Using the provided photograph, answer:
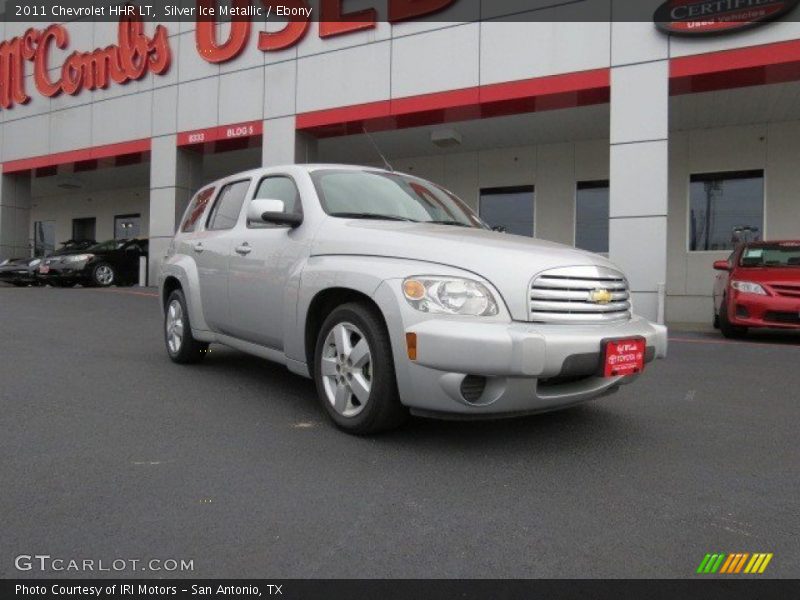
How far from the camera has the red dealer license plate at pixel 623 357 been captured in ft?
10.6

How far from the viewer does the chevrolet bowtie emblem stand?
11.1ft

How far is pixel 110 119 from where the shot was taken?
17.8 meters

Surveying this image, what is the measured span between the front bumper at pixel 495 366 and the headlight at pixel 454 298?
0.25 ft

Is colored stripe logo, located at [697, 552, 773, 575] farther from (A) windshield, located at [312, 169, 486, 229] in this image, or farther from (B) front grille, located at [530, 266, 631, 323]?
(A) windshield, located at [312, 169, 486, 229]

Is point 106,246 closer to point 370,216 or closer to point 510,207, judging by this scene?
point 510,207

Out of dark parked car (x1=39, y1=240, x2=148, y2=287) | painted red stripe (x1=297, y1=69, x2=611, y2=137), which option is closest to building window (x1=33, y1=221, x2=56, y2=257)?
dark parked car (x1=39, y1=240, x2=148, y2=287)

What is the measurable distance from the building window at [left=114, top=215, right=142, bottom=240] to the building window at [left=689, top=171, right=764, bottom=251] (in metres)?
19.9

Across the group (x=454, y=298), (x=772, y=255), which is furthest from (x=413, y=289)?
(x=772, y=255)

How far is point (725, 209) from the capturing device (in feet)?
46.3

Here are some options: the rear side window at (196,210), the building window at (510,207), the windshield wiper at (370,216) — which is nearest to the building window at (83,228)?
the building window at (510,207)

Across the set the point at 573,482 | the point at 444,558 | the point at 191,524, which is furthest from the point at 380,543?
the point at 573,482

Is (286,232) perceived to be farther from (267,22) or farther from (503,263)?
(267,22)

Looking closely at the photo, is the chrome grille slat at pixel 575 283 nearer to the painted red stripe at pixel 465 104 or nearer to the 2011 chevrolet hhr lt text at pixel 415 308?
the 2011 chevrolet hhr lt text at pixel 415 308

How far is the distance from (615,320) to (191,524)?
2.42m
